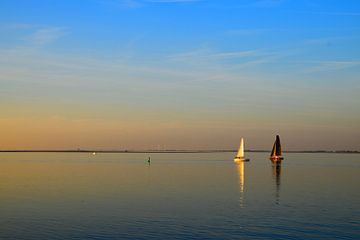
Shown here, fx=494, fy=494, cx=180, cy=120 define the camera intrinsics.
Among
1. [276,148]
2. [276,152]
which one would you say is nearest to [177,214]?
[276,148]

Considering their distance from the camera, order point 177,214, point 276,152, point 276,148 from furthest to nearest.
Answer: point 276,152 → point 276,148 → point 177,214

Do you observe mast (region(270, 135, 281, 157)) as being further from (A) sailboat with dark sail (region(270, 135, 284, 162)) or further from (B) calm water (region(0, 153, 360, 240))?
(B) calm water (region(0, 153, 360, 240))

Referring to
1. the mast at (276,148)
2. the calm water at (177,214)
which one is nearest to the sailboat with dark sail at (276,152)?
the mast at (276,148)

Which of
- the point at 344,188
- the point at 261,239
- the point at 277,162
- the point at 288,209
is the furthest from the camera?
the point at 277,162

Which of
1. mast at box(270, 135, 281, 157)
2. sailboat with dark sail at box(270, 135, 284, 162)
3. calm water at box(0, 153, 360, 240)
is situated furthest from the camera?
sailboat with dark sail at box(270, 135, 284, 162)

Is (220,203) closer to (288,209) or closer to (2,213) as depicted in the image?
(288,209)

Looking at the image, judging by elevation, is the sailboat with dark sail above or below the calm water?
above

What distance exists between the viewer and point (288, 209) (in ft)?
156

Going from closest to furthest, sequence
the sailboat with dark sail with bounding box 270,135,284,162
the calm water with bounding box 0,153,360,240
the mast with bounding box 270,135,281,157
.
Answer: the calm water with bounding box 0,153,360,240 → the mast with bounding box 270,135,281,157 → the sailboat with dark sail with bounding box 270,135,284,162

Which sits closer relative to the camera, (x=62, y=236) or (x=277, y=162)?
(x=62, y=236)

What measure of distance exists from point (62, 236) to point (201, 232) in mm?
9787

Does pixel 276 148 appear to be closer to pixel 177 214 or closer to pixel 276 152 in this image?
pixel 276 152

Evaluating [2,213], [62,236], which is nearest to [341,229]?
[62,236]

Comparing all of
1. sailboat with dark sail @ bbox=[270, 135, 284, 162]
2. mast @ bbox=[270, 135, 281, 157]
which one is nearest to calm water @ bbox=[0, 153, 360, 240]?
mast @ bbox=[270, 135, 281, 157]
